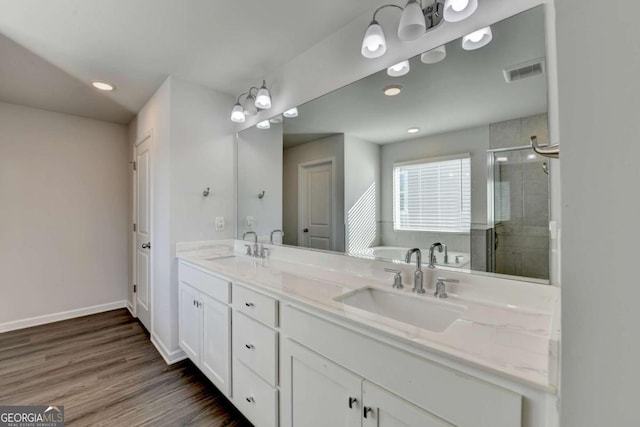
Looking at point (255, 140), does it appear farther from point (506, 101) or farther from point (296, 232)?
point (506, 101)

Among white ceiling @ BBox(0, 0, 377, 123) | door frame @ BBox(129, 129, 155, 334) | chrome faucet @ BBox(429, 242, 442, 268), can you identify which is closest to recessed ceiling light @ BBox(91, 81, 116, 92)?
white ceiling @ BBox(0, 0, 377, 123)

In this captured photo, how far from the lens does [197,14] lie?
1.58 m

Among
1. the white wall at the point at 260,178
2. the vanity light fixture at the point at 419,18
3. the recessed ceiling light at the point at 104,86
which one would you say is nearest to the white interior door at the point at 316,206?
the white wall at the point at 260,178

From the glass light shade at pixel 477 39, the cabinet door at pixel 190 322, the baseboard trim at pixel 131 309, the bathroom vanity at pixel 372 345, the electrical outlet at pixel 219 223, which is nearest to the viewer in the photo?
the bathroom vanity at pixel 372 345

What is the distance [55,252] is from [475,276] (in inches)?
167

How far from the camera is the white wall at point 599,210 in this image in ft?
1.01

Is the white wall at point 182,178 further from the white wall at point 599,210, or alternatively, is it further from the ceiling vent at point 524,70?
the white wall at point 599,210

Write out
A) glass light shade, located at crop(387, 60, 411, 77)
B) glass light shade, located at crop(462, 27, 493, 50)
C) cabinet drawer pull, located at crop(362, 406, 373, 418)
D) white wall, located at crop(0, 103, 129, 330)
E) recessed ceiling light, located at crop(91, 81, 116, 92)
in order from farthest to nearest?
white wall, located at crop(0, 103, 129, 330) → recessed ceiling light, located at crop(91, 81, 116, 92) → glass light shade, located at crop(387, 60, 411, 77) → glass light shade, located at crop(462, 27, 493, 50) → cabinet drawer pull, located at crop(362, 406, 373, 418)

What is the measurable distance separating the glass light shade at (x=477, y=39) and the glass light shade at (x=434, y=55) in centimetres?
9

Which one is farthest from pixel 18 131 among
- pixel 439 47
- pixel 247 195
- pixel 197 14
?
pixel 439 47

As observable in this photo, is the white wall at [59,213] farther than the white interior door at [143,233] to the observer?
Yes

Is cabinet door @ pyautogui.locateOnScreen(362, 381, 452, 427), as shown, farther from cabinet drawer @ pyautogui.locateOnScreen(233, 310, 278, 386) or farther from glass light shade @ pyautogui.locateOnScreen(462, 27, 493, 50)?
glass light shade @ pyautogui.locateOnScreen(462, 27, 493, 50)

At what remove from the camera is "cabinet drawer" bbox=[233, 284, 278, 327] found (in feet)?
4.40

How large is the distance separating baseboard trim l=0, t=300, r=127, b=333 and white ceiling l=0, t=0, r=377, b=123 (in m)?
2.37
